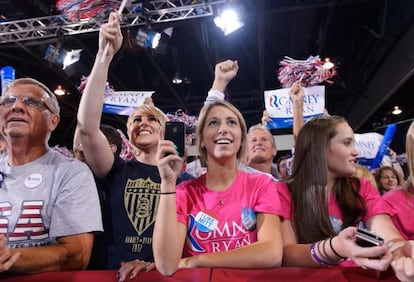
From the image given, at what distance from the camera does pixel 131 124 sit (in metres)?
2.29

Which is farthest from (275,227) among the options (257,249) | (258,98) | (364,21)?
(258,98)

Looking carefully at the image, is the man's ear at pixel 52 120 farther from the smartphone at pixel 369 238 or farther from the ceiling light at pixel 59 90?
the ceiling light at pixel 59 90

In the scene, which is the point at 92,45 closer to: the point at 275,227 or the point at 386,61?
the point at 386,61

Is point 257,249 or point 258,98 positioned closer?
point 257,249

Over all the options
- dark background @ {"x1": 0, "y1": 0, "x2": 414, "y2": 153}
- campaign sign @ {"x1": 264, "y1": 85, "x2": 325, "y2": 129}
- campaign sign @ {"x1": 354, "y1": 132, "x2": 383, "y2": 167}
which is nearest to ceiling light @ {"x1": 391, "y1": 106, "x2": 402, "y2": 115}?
dark background @ {"x1": 0, "y1": 0, "x2": 414, "y2": 153}

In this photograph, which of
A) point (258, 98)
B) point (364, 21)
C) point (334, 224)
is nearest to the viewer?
point (334, 224)

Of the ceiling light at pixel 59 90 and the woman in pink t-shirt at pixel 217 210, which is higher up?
the ceiling light at pixel 59 90

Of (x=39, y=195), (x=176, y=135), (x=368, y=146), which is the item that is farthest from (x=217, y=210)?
(x=368, y=146)

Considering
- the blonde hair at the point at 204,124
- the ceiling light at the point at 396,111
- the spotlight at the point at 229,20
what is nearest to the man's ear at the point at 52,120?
the blonde hair at the point at 204,124

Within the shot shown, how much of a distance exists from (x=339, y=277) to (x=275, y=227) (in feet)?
1.09

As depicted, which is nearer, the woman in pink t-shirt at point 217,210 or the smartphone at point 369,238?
the smartphone at point 369,238

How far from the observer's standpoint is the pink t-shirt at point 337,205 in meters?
1.67

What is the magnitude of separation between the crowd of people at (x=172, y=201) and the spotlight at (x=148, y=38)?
4.09 metres

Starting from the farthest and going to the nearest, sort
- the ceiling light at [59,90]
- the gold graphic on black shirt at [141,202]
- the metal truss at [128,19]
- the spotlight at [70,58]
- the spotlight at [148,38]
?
the ceiling light at [59,90], the spotlight at [70,58], the spotlight at [148,38], the metal truss at [128,19], the gold graphic on black shirt at [141,202]
